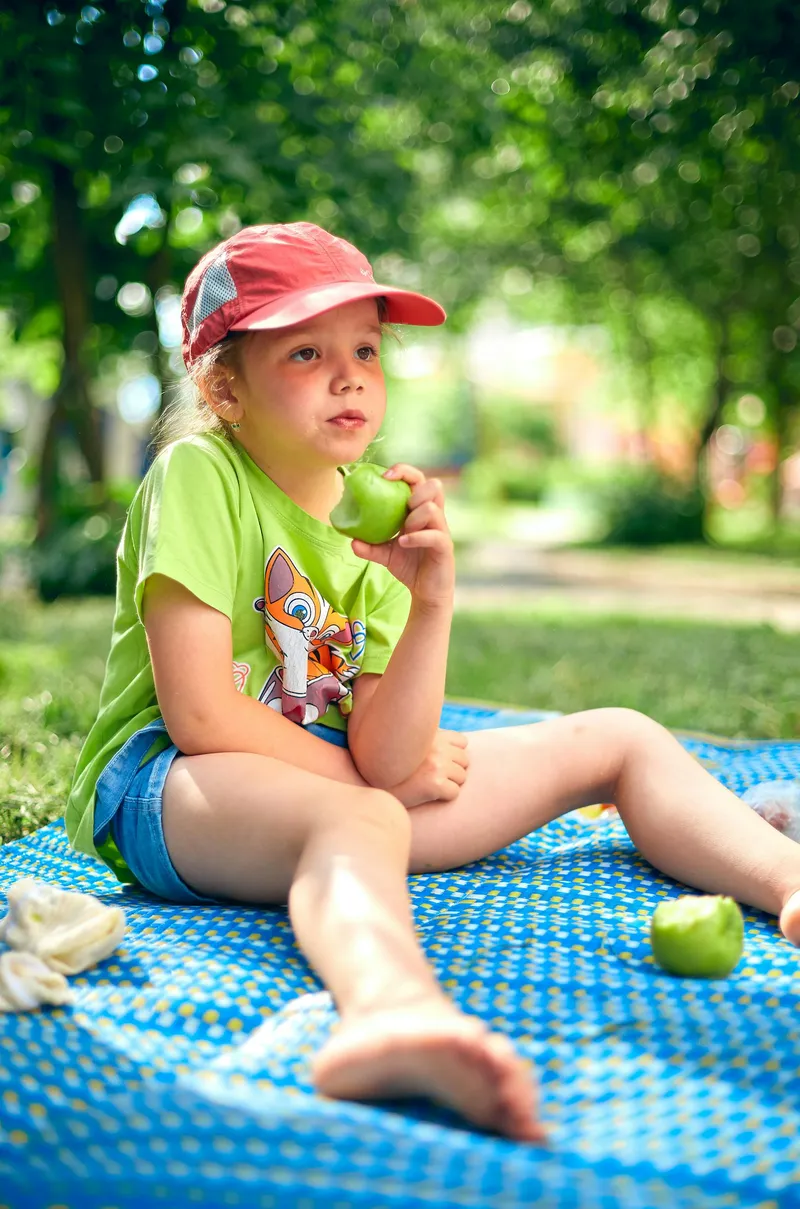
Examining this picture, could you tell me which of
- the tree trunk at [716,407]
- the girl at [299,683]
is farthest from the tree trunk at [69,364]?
the tree trunk at [716,407]

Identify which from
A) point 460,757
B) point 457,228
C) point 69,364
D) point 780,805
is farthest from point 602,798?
point 457,228

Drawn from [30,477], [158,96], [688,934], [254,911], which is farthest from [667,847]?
[30,477]

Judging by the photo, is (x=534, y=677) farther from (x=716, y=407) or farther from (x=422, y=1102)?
(x=716, y=407)

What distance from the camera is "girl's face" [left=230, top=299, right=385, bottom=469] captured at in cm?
215

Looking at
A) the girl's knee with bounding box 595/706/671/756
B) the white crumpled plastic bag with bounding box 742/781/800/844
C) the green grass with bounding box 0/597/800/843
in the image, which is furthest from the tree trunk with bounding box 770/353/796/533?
the girl's knee with bounding box 595/706/671/756

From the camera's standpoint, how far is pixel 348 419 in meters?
2.17

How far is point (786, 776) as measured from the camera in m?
3.13

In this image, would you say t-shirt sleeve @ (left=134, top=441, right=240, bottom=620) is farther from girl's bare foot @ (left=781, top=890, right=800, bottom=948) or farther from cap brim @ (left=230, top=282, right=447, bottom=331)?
girl's bare foot @ (left=781, top=890, right=800, bottom=948)

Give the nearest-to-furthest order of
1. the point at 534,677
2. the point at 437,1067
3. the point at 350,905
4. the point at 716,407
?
the point at 437,1067 < the point at 350,905 < the point at 534,677 < the point at 716,407

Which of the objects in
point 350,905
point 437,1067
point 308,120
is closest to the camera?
point 437,1067

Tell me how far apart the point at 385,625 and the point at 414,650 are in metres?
0.26

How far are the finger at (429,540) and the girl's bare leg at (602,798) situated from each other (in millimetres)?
526

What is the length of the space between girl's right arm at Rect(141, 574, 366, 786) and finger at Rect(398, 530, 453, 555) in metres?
0.36

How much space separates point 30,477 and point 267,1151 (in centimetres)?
973
